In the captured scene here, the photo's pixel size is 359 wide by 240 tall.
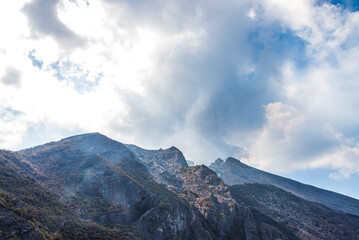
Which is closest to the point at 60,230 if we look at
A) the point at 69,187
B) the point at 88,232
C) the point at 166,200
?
the point at 88,232

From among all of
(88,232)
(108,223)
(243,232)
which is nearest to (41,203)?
(88,232)

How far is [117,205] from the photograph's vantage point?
9000 centimetres

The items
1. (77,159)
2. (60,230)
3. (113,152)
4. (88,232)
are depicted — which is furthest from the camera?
(113,152)

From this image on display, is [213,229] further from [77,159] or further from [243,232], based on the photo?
[77,159]

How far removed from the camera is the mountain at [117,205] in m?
54.0

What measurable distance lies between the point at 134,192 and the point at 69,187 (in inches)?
1145

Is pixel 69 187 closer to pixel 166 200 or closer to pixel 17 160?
pixel 17 160

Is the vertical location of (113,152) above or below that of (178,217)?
above

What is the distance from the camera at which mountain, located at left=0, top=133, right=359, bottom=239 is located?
54.0 meters

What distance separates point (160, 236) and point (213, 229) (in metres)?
38.2

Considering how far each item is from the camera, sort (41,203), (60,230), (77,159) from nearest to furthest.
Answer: (60,230), (41,203), (77,159)

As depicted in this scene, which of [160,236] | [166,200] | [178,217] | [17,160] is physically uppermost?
[17,160]

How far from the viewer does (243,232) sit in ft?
364

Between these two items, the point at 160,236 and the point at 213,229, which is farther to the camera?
the point at 213,229
